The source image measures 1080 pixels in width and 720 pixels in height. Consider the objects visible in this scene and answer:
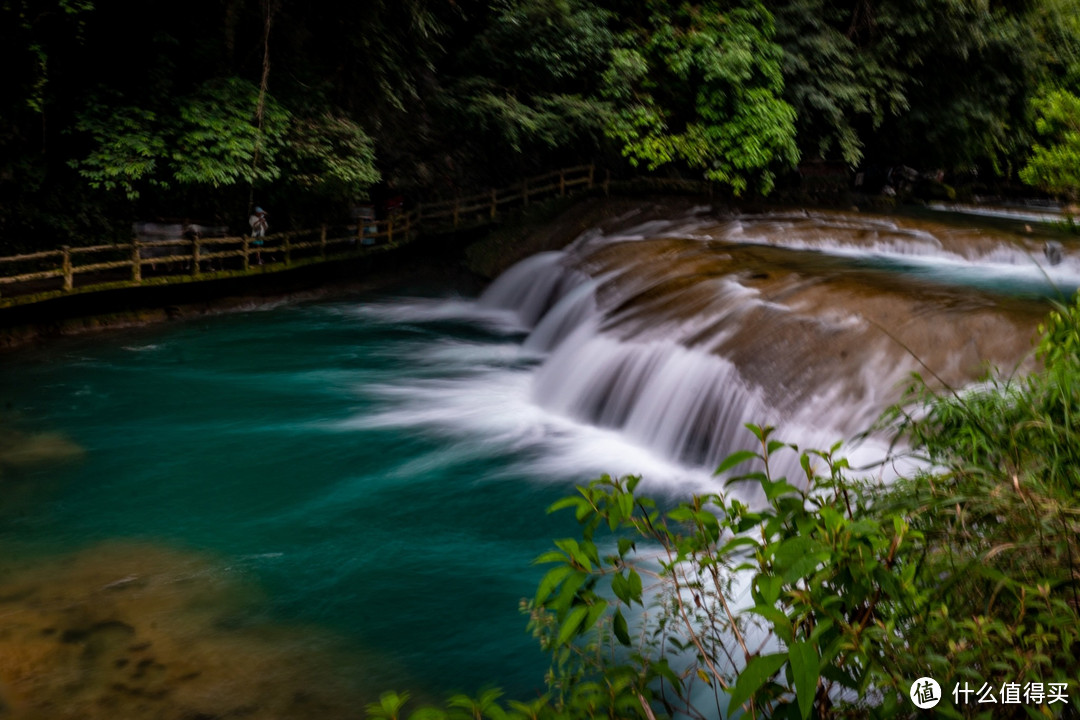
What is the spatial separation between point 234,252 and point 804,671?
15.2 metres

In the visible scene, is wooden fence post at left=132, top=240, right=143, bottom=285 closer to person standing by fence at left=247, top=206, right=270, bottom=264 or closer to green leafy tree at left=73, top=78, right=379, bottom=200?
green leafy tree at left=73, top=78, right=379, bottom=200

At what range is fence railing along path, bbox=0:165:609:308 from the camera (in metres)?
13.4

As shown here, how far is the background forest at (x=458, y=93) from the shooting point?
14445mm

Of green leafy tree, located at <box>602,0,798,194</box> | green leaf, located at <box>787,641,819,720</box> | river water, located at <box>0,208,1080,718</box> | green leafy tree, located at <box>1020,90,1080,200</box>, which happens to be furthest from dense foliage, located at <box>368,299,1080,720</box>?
green leafy tree, located at <box>602,0,798,194</box>

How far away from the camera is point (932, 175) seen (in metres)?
32.2

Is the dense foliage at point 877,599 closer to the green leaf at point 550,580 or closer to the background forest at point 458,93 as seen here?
the green leaf at point 550,580

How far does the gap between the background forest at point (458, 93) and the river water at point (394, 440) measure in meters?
3.16

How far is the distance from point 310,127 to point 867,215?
1161 cm

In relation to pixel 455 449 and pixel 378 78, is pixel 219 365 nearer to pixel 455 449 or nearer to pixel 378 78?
pixel 455 449

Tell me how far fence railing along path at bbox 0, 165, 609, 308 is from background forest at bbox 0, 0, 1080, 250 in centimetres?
77

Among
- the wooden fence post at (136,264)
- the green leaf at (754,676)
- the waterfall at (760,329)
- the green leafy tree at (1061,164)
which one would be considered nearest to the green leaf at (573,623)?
the green leaf at (754,676)

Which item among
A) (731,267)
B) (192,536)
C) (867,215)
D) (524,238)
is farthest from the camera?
(524,238)

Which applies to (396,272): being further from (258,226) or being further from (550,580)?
(550,580)

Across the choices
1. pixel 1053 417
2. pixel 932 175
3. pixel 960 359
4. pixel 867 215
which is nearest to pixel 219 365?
pixel 960 359
